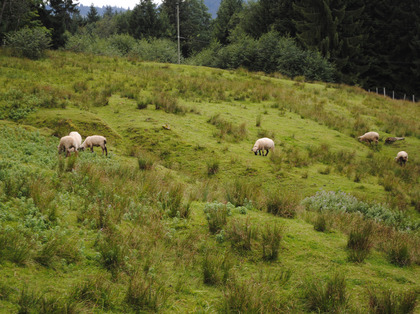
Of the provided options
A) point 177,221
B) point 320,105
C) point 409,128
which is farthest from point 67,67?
point 409,128

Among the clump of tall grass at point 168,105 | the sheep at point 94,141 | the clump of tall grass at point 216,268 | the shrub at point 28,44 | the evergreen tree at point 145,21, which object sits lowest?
the clump of tall grass at point 216,268

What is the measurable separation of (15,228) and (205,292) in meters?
2.58

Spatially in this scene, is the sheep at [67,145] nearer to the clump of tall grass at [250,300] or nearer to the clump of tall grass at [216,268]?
the clump of tall grass at [216,268]

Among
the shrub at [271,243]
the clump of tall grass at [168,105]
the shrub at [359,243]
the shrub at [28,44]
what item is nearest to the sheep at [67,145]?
the shrub at [271,243]

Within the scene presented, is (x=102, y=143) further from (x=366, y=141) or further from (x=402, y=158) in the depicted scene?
(x=366, y=141)

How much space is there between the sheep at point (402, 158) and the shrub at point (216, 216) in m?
11.3

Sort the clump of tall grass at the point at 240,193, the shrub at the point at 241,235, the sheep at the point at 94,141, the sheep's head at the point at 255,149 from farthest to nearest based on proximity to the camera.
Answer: the sheep's head at the point at 255,149 < the sheep at the point at 94,141 < the clump of tall grass at the point at 240,193 < the shrub at the point at 241,235

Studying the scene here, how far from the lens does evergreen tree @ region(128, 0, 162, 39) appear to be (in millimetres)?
63094

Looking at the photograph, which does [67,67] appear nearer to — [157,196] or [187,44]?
[157,196]

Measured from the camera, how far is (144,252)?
4219 mm

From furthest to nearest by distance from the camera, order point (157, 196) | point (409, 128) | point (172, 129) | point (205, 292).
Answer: point (409, 128)
point (172, 129)
point (157, 196)
point (205, 292)

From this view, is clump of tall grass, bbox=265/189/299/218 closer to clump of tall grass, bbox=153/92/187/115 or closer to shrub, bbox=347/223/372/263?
shrub, bbox=347/223/372/263

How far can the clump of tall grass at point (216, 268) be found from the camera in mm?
3971

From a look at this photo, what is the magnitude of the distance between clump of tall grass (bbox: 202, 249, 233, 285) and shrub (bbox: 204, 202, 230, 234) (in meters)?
0.91
